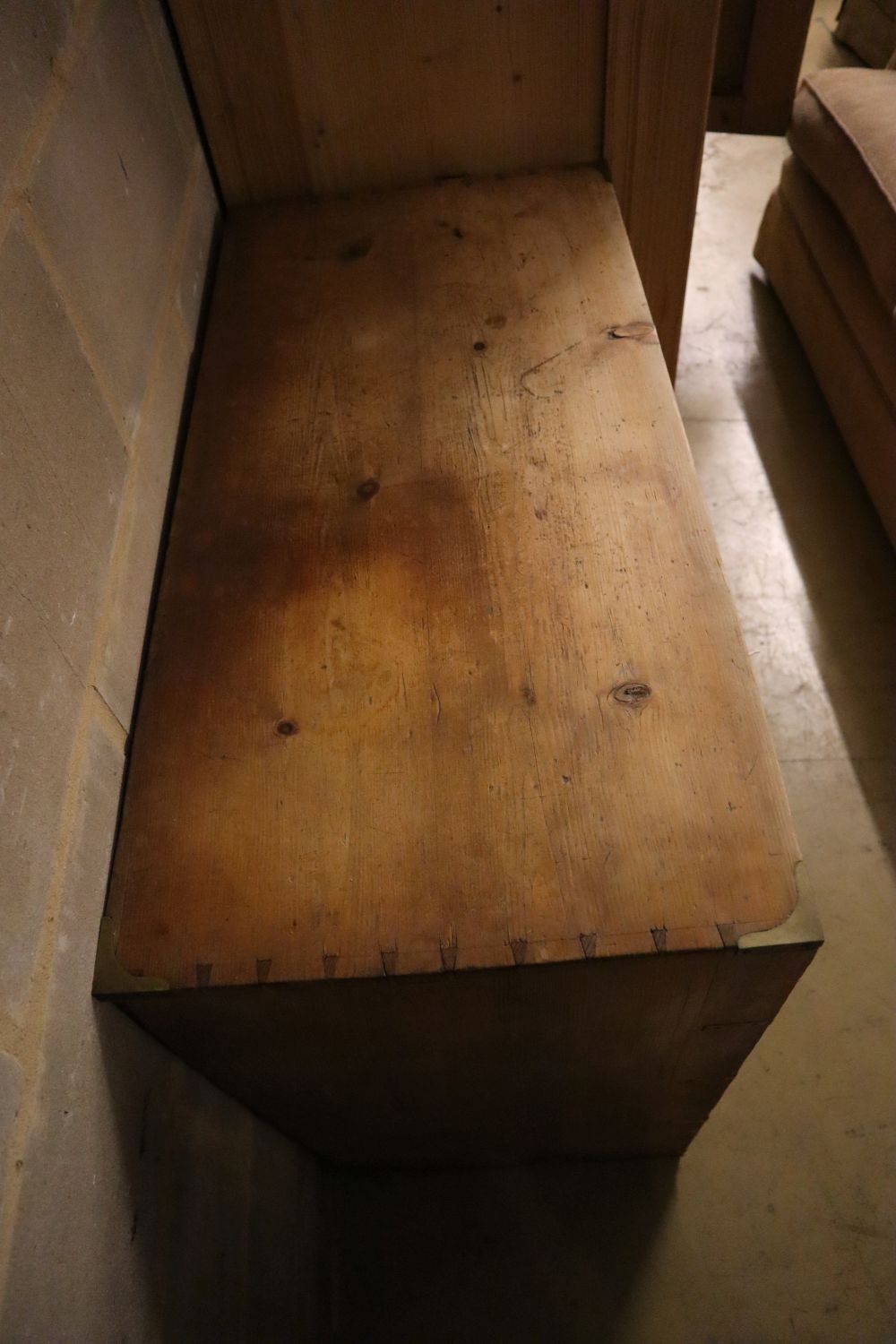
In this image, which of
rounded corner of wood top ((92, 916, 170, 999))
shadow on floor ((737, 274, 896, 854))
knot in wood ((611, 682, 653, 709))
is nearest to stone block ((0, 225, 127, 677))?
rounded corner of wood top ((92, 916, 170, 999))

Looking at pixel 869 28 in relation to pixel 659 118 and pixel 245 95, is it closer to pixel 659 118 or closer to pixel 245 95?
pixel 659 118

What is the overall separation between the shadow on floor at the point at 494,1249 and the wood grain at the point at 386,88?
1.48 metres

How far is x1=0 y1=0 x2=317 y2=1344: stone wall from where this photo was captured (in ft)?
A: 1.94

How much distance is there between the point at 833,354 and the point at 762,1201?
63.8 inches

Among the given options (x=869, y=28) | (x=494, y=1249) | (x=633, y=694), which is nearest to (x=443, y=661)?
(x=633, y=694)

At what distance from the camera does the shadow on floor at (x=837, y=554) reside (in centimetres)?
152

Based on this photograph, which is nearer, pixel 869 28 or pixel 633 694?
pixel 633 694

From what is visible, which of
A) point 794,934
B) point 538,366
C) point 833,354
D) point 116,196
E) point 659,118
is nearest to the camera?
point 794,934

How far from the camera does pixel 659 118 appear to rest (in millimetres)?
1281

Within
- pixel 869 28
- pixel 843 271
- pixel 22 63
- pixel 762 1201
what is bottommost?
pixel 762 1201

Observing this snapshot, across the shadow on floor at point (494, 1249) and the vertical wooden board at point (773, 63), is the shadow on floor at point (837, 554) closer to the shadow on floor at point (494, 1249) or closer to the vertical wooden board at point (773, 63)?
the vertical wooden board at point (773, 63)

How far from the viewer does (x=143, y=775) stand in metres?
0.77

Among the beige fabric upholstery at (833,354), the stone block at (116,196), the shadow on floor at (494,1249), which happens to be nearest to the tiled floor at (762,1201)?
the shadow on floor at (494,1249)

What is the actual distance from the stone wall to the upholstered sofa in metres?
1.31
